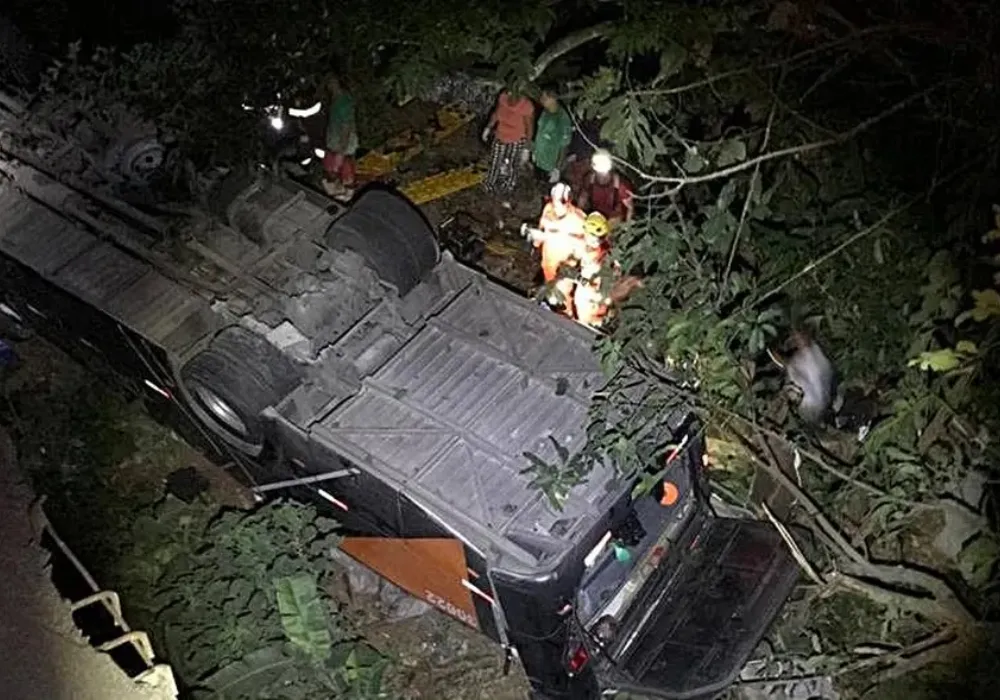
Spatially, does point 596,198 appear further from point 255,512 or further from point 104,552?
point 104,552

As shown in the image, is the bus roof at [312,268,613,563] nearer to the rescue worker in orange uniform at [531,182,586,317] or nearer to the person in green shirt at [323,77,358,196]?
the rescue worker in orange uniform at [531,182,586,317]

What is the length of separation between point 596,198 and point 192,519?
3633mm

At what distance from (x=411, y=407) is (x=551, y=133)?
3.09 meters

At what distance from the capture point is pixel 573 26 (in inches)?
362

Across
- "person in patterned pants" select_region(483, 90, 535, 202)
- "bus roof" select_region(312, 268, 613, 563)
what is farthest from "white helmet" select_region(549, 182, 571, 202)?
"bus roof" select_region(312, 268, 613, 563)

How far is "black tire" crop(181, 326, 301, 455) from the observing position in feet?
21.0

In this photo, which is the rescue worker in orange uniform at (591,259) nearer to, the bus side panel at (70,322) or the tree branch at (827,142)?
the tree branch at (827,142)

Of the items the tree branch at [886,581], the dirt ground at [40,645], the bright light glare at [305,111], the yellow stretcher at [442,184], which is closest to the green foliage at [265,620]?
the tree branch at [886,581]

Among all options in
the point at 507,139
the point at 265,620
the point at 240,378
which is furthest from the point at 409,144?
the point at 265,620

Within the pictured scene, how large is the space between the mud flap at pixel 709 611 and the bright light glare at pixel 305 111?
4865 mm

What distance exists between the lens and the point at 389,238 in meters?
7.16

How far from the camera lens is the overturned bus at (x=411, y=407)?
5.93m

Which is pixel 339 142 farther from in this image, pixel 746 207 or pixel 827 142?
pixel 827 142

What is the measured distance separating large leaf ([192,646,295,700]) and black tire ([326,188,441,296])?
2.27 meters
